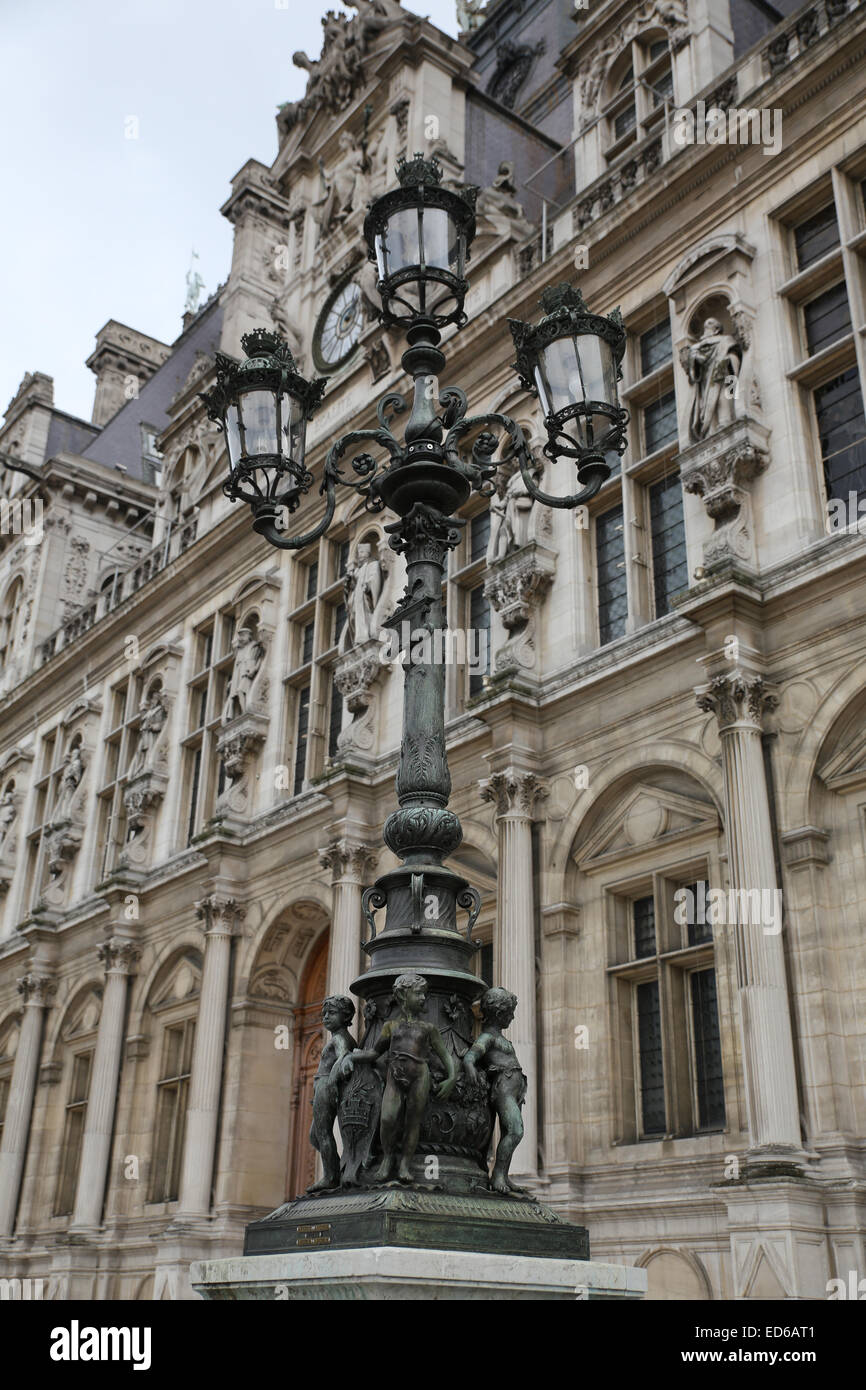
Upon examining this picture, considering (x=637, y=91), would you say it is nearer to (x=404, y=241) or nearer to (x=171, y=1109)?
(x=404, y=241)

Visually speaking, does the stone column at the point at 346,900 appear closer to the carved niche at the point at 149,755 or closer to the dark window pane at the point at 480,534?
the dark window pane at the point at 480,534

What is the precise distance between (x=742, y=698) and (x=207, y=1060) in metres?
10.7

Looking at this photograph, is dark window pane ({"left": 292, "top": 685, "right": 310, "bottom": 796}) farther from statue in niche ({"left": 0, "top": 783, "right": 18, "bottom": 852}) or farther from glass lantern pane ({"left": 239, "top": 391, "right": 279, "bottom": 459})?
glass lantern pane ({"left": 239, "top": 391, "right": 279, "bottom": 459})

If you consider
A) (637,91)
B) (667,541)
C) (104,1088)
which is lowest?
(104,1088)

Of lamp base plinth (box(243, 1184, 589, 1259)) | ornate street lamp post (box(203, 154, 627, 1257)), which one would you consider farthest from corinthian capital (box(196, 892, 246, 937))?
lamp base plinth (box(243, 1184, 589, 1259))

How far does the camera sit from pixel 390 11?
24.9m

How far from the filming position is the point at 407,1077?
549 cm

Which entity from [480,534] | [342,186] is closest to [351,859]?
[480,534]

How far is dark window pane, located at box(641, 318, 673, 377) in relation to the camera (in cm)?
1623

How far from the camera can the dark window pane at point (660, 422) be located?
15805 mm

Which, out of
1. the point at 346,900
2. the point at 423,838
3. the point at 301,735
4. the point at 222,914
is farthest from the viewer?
the point at 301,735

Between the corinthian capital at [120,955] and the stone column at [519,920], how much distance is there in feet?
32.9

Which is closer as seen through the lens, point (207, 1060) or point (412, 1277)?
point (412, 1277)
